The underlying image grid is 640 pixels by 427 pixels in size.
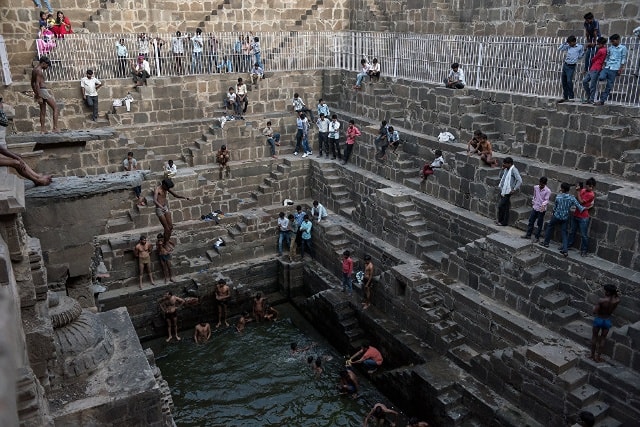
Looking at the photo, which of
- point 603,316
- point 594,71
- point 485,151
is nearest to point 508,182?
point 485,151

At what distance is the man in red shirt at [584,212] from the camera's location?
381 inches

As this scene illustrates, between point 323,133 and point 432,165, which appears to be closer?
point 432,165

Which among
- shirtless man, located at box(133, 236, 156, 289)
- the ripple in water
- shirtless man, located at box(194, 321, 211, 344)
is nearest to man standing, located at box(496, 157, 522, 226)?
the ripple in water

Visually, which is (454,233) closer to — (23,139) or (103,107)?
(23,139)

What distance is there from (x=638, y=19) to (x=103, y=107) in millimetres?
14043

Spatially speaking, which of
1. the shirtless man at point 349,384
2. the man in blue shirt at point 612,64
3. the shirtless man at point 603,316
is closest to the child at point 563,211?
the shirtless man at point 603,316

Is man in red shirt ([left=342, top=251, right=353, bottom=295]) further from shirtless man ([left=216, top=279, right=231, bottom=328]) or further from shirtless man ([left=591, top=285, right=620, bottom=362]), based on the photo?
shirtless man ([left=591, top=285, right=620, bottom=362])

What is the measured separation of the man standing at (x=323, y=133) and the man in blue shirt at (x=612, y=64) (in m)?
8.14

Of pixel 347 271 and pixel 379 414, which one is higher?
pixel 347 271

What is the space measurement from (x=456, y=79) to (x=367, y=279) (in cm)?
566

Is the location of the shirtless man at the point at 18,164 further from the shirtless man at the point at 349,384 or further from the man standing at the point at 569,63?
the man standing at the point at 569,63

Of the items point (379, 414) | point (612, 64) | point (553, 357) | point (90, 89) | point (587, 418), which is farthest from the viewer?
point (90, 89)

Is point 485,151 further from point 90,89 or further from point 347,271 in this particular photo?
point 90,89

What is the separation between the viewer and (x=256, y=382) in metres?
11.5
